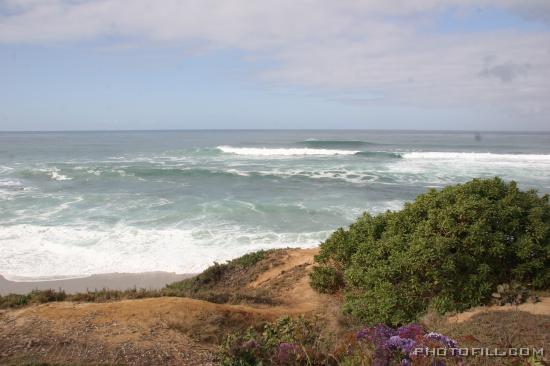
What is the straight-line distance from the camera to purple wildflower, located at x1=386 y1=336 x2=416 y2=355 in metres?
3.85

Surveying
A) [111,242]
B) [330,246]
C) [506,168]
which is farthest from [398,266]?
[506,168]

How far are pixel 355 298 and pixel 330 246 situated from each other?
214 cm

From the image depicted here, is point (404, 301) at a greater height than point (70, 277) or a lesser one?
greater

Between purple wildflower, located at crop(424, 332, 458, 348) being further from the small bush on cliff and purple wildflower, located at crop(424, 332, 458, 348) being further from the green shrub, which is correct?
the small bush on cliff

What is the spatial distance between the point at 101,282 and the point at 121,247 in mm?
3074

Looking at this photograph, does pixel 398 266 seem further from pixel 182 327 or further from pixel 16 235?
pixel 16 235

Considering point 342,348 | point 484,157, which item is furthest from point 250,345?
point 484,157

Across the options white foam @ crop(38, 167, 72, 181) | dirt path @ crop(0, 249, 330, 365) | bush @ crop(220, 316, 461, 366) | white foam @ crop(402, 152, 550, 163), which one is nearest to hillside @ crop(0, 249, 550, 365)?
dirt path @ crop(0, 249, 330, 365)

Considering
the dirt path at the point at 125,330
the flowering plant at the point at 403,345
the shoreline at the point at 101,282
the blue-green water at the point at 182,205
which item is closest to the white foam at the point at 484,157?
the blue-green water at the point at 182,205

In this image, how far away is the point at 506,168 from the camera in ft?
127

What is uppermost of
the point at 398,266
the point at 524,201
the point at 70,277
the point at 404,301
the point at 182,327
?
Answer: the point at 524,201

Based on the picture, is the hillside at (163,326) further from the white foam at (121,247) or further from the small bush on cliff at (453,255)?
the white foam at (121,247)

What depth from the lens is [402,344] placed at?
3.93m

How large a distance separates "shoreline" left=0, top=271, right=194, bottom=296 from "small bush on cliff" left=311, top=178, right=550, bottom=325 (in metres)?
6.99
